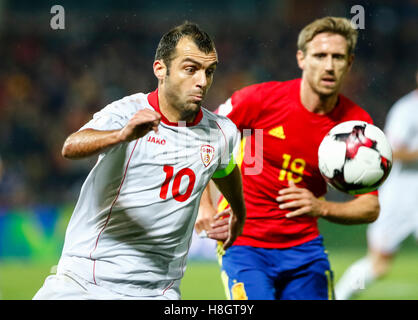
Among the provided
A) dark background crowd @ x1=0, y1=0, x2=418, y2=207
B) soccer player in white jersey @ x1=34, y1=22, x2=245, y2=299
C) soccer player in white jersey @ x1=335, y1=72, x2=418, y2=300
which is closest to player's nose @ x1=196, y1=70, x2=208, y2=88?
soccer player in white jersey @ x1=34, y1=22, x2=245, y2=299

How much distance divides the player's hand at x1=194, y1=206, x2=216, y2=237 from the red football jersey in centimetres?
31

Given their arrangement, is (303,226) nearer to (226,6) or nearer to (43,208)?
(43,208)

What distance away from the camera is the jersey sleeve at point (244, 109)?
4.55m

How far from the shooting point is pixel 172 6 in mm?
18859

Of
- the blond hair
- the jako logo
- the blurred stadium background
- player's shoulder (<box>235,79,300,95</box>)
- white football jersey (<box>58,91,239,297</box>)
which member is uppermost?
the blurred stadium background

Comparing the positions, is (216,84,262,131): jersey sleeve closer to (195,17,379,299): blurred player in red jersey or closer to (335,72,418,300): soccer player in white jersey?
(195,17,379,299): blurred player in red jersey

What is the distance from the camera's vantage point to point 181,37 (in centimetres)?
→ 347

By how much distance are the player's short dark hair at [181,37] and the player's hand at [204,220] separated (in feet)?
4.19

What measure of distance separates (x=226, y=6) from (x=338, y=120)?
15349 mm

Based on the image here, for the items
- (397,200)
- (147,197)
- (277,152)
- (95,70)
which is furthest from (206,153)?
(95,70)

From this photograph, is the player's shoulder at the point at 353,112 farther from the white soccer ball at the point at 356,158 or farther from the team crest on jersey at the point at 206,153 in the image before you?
the team crest on jersey at the point at 206,153

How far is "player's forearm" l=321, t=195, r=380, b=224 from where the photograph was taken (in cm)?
412

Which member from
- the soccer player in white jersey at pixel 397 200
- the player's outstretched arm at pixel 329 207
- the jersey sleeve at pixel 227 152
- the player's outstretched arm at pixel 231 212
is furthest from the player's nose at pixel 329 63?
the soccer player in white jersey at pixel 397 200

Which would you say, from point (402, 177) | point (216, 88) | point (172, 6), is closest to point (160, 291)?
point (402, 177)
